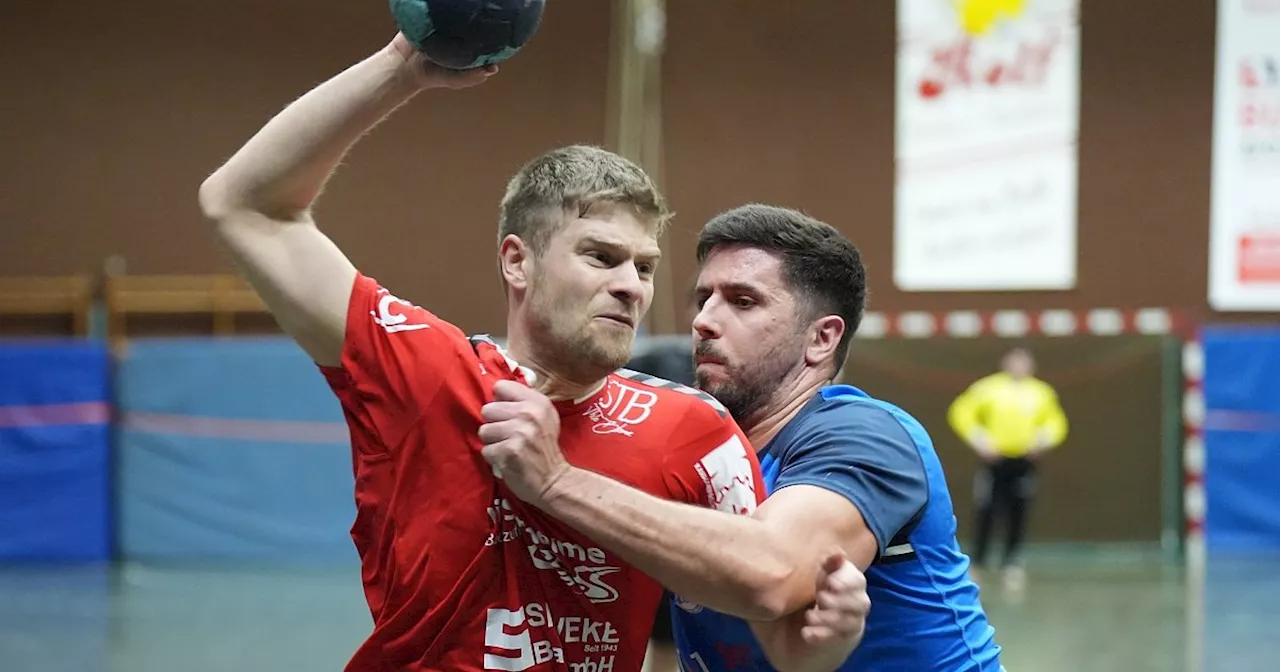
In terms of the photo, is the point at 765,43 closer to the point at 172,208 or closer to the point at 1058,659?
the point at 172,208

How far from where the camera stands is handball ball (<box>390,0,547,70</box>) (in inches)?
80.8

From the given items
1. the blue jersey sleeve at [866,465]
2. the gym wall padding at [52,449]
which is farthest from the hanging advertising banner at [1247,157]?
the blue jersey sleeve at [866,465]

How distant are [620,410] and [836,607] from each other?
0.51m

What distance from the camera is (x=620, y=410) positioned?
2.31 meters

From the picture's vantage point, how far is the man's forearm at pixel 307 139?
81.7 inches

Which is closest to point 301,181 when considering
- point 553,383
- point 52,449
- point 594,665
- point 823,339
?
point 553,383

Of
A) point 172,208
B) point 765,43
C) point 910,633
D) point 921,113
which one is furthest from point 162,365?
point 910,633

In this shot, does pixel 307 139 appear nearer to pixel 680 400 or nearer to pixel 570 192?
pixel 570 192

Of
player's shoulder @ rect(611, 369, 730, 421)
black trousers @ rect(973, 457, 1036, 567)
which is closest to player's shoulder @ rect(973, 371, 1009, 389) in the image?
black trousers @ rect(973, 457, 1036, 567)

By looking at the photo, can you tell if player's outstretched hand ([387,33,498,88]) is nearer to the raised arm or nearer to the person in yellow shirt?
the raised arm

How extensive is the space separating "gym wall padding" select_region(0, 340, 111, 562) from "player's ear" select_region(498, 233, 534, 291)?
32.3ft

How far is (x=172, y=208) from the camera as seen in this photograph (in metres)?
13.2

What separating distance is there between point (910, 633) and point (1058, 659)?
5.22m

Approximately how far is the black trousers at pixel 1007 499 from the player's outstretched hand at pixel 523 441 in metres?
9.59
